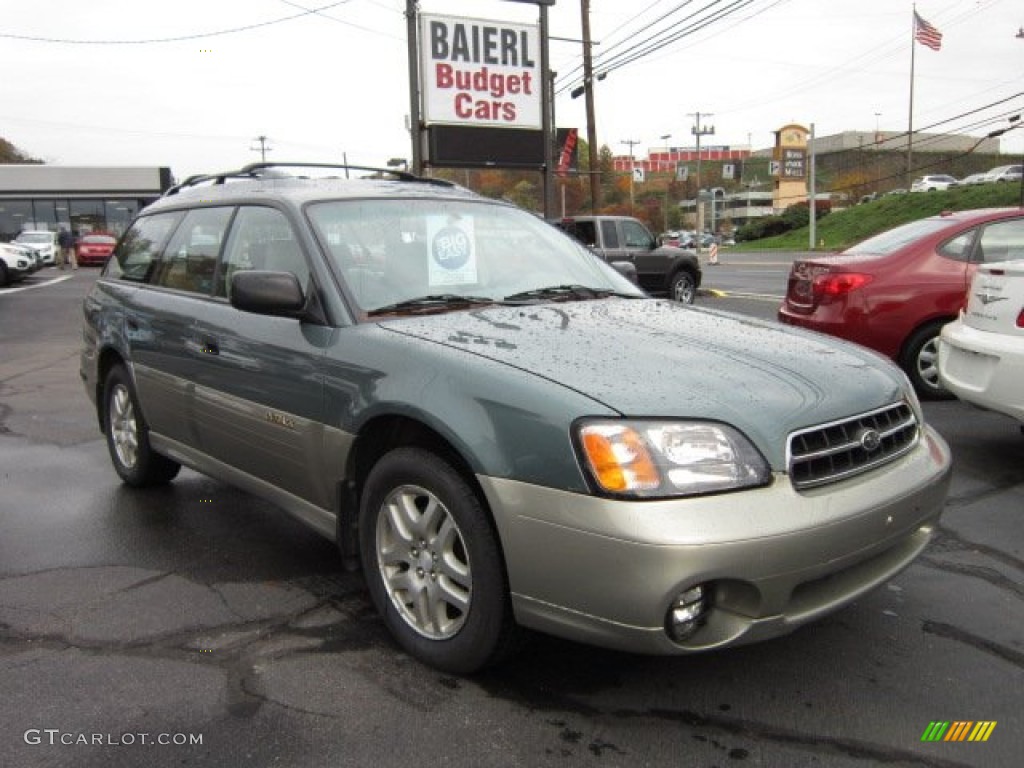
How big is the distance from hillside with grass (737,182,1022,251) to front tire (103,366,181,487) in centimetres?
4463

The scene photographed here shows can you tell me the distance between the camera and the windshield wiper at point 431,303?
10.7 feet

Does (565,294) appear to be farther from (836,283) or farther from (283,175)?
(836,283)

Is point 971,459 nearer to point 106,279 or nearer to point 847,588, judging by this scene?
point 847,588

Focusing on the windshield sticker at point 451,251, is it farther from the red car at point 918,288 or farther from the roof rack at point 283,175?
the red car at point 918,288

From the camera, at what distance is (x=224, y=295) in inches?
154

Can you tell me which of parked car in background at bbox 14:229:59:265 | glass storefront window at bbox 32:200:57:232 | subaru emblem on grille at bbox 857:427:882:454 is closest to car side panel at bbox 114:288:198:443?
subaru emblem on grille at bbox 857:427:882:454

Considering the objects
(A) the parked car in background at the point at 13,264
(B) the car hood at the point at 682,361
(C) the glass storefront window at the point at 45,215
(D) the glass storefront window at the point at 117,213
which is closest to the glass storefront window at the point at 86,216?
(D) the glass storefront window at the point at 117,213

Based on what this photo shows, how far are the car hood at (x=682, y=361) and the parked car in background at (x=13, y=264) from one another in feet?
76.5

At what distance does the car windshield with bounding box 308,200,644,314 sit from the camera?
3393 millimetres

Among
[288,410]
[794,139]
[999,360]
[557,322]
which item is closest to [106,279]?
[288,410]

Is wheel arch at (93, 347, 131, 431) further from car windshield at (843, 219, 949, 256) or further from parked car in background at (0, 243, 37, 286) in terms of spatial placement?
parked car in background at (0, 243, 37, 286)

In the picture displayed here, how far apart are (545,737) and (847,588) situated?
101cm

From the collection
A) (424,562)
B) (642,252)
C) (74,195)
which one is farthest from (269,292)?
(74,195)

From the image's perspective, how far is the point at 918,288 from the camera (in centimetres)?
677
